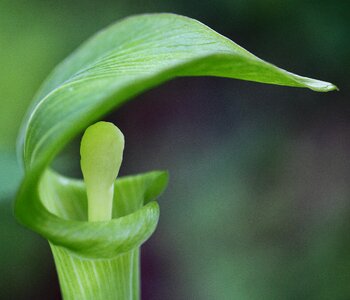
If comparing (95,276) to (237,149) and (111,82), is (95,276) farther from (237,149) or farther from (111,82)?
(237,149)

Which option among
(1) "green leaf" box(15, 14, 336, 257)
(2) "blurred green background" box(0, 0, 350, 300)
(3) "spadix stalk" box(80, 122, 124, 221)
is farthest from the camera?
(2) "blurred green background" box(0, 0, 350, 300)

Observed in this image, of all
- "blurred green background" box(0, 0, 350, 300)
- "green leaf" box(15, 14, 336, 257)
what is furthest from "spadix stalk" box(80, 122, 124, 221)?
"blurred green background" box(0, 0, 350, 300)

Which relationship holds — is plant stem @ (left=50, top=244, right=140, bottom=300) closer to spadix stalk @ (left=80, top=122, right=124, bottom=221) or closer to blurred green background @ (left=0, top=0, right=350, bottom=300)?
spadix stalk @ (left=80, top=122, right=124, bottom=221)

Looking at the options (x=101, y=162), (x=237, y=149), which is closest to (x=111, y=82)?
(x=101, y=162)

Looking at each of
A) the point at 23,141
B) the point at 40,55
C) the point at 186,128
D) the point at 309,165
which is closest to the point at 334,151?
the point at 309,165

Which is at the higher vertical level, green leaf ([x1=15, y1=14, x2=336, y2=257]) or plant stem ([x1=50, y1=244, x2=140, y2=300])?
green leaf ([x1=15, y1=14, x2=336, y2=257])

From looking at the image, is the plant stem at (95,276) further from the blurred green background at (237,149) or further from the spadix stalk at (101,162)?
the blurred green background at (237,149)
